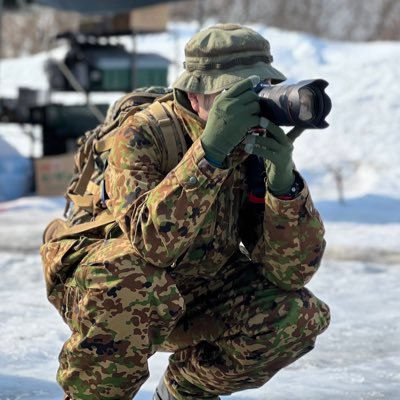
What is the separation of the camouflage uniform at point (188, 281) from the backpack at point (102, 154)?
0.03 metres

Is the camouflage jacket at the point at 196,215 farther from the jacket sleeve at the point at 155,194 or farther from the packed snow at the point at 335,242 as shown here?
the packed snow at the point at 335,242

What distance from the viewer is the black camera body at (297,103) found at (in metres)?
2.19

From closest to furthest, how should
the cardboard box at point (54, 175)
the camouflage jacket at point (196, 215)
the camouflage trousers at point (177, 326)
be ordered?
the camouflage jacket at point (196, 215) < the camouflage trousers at point (177, 326) < the cardboard box at point (54, 175)

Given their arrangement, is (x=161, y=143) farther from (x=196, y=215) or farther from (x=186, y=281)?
(x=186, y=281)

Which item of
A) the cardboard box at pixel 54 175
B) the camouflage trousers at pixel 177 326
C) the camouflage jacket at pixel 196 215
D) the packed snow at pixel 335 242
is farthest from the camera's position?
the cardboard box at pixel 54 175

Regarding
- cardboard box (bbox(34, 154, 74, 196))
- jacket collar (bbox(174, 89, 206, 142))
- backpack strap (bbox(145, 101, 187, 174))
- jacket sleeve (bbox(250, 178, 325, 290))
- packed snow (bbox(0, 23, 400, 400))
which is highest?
jacket collar (bbox(174, 89, 206, 142))

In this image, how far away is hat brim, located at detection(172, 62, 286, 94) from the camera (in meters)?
2.34

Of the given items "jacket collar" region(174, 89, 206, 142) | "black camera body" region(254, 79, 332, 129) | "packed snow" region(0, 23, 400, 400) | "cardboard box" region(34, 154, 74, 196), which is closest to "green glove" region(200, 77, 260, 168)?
"black camera body" region(254, 79, 332, 129)

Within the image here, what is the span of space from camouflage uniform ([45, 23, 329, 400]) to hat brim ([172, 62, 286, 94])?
0.25 ft

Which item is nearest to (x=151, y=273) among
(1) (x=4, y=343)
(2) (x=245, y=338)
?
(2) (x=245, y=338)

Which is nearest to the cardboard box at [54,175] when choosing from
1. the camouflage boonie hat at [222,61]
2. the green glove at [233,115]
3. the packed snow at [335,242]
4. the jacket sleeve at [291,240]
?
the packed snow at [335,242]

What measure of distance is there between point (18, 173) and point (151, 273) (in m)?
6.86

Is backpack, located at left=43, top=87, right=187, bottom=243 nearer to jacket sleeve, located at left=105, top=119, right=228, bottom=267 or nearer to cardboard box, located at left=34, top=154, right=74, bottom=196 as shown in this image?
jacket sleeve, located at left=105, top=119, right=228, bottom=267

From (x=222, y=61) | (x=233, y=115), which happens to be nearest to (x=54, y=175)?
(x=222, y=61)
